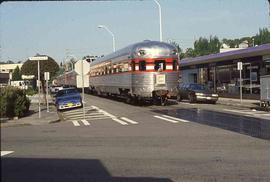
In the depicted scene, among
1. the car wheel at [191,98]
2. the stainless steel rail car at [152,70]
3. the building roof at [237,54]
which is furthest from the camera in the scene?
the car wheel at [191,98]

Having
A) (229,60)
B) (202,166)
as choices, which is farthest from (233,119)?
(229,60)

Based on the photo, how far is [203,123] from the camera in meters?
Result: 19.4

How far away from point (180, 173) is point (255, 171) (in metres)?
1.39

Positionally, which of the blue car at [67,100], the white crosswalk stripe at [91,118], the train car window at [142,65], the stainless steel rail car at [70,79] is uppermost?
the train car window at [142,65]

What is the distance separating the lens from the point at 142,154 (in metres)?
11.2

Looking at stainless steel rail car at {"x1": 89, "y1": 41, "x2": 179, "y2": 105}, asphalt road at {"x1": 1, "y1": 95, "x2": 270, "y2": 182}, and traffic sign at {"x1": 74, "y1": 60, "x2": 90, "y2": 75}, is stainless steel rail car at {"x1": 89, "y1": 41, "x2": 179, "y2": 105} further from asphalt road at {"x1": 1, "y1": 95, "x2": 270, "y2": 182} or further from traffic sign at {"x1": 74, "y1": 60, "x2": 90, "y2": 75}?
asphalt road at {"x1": 1, "y1": 95, "x2": 270, "y2": 182}

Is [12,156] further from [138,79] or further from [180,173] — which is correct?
[138,79]

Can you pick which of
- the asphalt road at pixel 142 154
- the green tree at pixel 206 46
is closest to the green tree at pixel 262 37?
the green tree at pixel 206 46

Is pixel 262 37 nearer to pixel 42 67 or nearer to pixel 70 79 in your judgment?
pixel 70 79

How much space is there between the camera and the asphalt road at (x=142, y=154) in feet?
28.3

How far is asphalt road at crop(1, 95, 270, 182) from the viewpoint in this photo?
862cm

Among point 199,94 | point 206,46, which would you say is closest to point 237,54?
point 199,94

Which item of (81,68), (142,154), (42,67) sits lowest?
(142,154)

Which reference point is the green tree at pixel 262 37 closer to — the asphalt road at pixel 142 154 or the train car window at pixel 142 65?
the train car window at pixel 142 65
